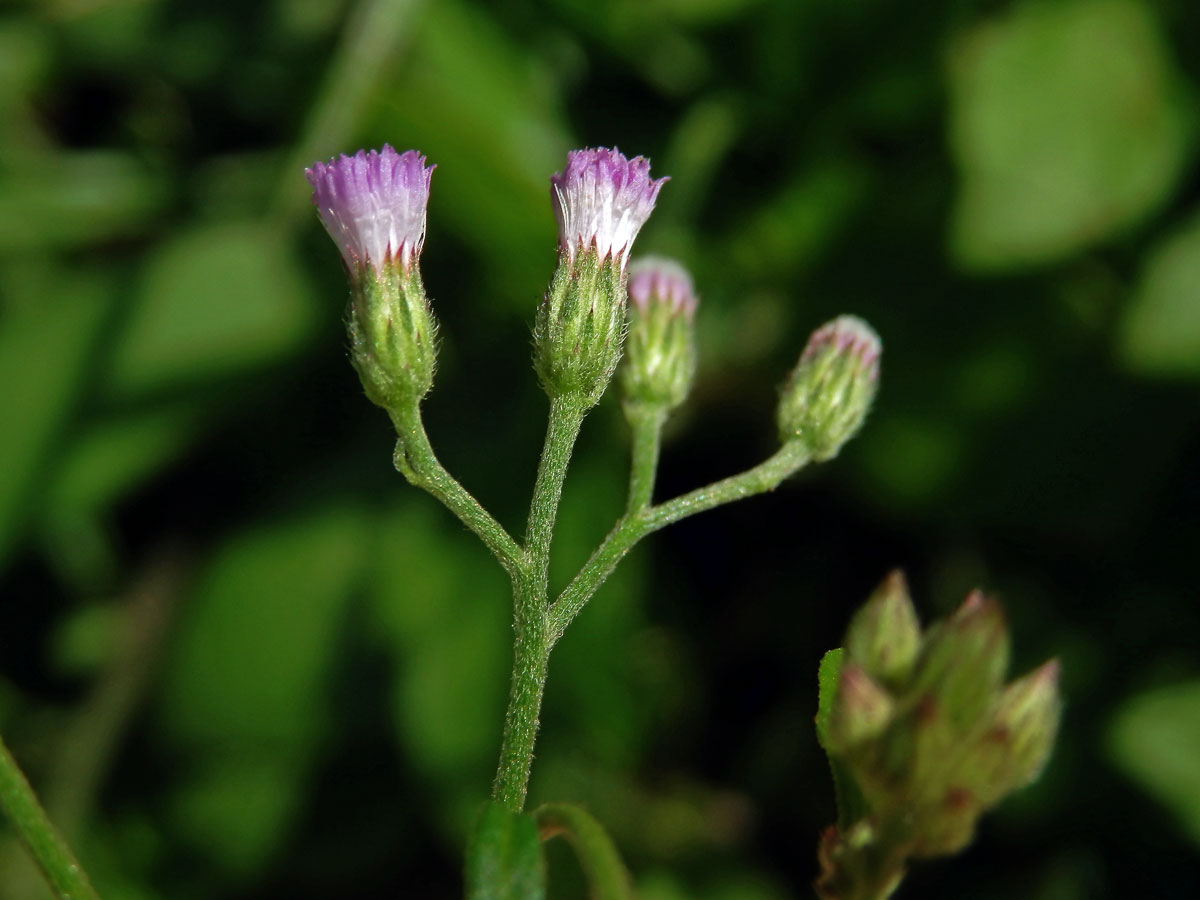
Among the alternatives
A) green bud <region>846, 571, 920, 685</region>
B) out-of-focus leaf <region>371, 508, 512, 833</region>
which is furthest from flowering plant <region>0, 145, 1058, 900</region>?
out-of-focus leaf <region>371, 508, 512, 833</region>

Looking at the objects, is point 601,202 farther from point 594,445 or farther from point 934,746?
point 594,445

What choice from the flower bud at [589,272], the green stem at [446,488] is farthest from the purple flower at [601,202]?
the green stem at [446,488]

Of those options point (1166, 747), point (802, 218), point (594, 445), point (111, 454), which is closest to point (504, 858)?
point (1166, 747)

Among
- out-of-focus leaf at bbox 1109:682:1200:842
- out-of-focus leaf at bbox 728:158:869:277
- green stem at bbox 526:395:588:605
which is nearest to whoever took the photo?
green stem at bbox 526:395:588:605

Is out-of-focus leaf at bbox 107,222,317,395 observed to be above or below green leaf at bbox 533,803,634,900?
above

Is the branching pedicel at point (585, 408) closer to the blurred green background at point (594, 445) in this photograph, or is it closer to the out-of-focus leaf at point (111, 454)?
the blurred green background at point (594, 445)

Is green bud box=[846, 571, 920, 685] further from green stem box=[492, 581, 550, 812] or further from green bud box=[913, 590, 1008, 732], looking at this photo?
green stem box=[492, 581, 550, 812]
